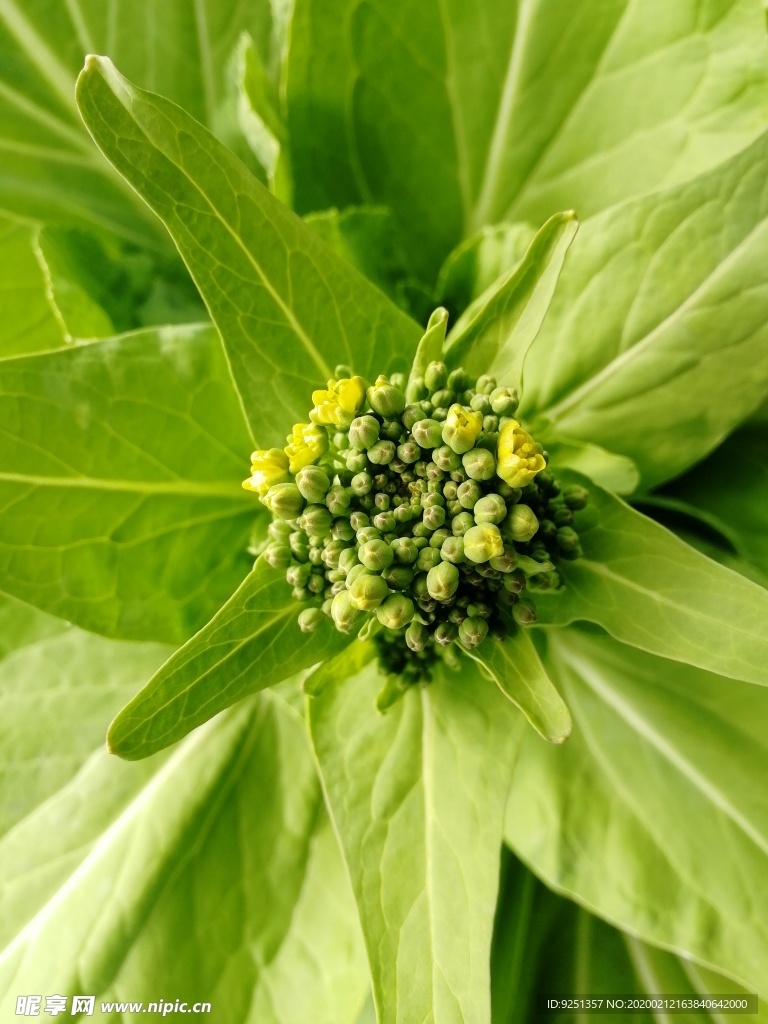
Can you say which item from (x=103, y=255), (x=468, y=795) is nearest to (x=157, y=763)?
(x=468, y=795)

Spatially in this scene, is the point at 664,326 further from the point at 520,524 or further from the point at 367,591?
the point at 367,591

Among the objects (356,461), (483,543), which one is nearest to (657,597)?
(483,543)

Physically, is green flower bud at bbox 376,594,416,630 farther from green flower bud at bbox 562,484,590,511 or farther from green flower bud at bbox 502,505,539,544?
green flower bud at bbox 562,484,590,511

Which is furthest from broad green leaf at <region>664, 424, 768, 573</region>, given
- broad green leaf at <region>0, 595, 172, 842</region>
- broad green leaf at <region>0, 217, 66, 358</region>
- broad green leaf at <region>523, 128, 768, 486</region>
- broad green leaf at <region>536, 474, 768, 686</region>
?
broad green leaf at <region>0, 217, 66, 358</region>

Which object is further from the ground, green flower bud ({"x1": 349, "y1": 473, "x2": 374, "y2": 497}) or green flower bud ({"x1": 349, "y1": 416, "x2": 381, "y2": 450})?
green flower bud ({"x1": 349, "y1": 416, "x2": 381, "y2": 450})

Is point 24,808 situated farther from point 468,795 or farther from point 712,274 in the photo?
point 712,274
